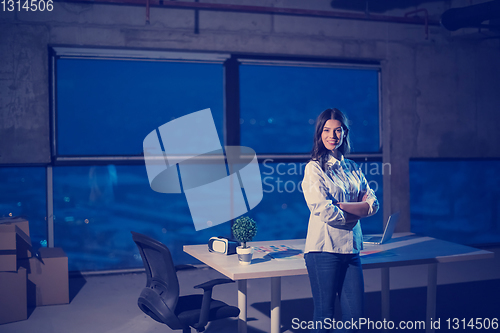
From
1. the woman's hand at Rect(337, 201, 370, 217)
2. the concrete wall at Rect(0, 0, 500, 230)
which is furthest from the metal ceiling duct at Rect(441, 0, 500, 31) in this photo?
the woman's hand at Rect(337, 201, 370, 217)

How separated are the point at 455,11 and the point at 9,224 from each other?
16.5 feet

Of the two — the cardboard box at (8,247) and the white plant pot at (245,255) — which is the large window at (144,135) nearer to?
the cardboard box at (8,247)

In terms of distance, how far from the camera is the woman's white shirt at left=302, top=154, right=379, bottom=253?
82.7 inches

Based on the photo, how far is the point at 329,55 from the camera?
5.51 meters

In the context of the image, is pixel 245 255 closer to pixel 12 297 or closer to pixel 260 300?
pixel 260 300

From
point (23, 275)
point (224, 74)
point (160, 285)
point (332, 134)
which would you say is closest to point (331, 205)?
point (332, 134)

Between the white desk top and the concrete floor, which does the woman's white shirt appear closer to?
the white desk top

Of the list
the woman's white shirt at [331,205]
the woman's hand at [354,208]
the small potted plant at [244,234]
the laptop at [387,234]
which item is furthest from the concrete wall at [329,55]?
the woman's hand at [354,208]

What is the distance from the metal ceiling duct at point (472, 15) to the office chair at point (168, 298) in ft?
13.8

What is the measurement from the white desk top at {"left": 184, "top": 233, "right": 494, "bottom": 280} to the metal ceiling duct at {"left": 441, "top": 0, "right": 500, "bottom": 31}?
9.53ft

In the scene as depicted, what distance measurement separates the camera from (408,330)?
3.25 meters

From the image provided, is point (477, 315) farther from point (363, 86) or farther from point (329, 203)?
point (363, 86)

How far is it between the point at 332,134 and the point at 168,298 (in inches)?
47.2

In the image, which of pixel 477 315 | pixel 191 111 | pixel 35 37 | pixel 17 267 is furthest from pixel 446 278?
pixel 35 37
